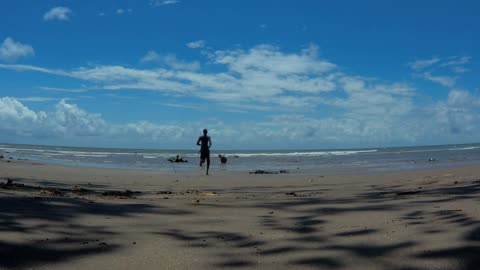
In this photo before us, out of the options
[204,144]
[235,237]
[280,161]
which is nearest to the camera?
[235,237]

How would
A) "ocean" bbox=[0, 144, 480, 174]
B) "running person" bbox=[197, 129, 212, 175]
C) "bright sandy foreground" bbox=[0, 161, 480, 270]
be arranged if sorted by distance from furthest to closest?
1. "ocean" bbox=[0, 144, 480, 174]
2. "running person" bbox=[197, 129, 212, 175]
3. "bright sandy foreground" bbox=[0, 161, 480, 270]

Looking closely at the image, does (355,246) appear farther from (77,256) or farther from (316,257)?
(77,256)

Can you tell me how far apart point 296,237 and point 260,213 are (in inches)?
64.9

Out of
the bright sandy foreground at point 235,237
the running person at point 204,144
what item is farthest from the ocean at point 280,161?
the bright sandy foreground at point 235,237

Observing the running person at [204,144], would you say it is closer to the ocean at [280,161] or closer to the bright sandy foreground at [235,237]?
the ocean at [280,161]

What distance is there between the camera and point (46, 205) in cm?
459

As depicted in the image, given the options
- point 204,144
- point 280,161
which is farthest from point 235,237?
point 280,161

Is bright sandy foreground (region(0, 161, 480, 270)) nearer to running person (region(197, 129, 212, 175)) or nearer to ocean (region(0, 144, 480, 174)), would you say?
running person (region(197, 129, 212, 175))

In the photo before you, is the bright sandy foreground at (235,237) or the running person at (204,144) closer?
the bright sandy foreground at (235,237)

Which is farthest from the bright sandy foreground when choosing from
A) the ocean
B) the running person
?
the ocean

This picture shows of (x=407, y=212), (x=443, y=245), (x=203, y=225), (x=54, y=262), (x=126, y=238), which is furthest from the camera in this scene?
(x=407, y=212)

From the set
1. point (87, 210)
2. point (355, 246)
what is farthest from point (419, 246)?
point (87, 210)

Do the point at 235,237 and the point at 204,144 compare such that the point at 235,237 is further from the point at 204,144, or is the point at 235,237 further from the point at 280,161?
the point at 280,161

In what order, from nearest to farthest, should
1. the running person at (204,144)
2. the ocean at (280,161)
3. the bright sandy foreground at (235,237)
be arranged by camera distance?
the bright sandy foreground at (235,237), the running person at (204,144), the ocean at (280,161)
